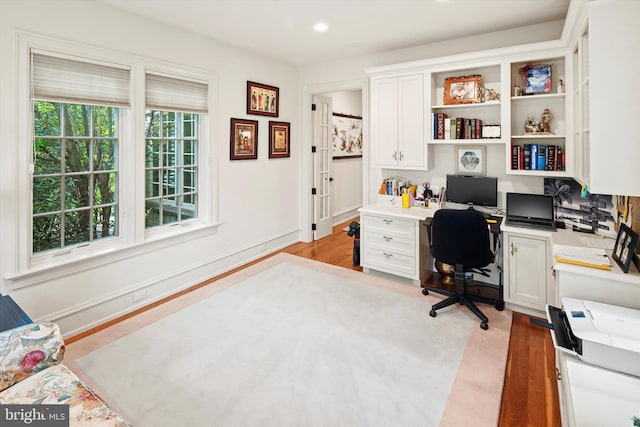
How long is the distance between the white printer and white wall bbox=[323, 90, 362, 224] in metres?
4.50

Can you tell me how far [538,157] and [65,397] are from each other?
3.71 meters

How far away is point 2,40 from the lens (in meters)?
2.29

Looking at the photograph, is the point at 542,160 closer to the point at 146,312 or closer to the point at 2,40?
the point at 146,312

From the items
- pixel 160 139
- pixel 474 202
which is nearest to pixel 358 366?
pixel 474 202

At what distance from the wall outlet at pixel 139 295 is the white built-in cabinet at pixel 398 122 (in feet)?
9.28

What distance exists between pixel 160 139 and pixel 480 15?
10.5 ft

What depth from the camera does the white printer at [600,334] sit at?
1355 mm

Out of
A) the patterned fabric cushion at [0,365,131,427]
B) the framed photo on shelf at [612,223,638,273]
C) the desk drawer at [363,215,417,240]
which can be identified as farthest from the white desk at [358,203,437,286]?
the patterned fabric cushion at [0,365,131,427]

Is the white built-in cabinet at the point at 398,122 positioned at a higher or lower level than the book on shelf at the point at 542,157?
higher

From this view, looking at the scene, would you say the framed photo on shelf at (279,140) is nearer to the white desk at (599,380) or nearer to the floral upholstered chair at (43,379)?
the floral upholstered chair at (43,379)

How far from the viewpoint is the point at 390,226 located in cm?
378

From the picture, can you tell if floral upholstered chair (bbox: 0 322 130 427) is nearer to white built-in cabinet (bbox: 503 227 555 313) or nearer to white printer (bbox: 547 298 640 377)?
white printer (bbox: 547 298 640 377)

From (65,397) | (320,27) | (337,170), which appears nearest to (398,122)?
(320,27)

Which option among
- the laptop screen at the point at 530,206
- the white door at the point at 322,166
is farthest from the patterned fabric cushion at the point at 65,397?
the white door at the point at 322,166
